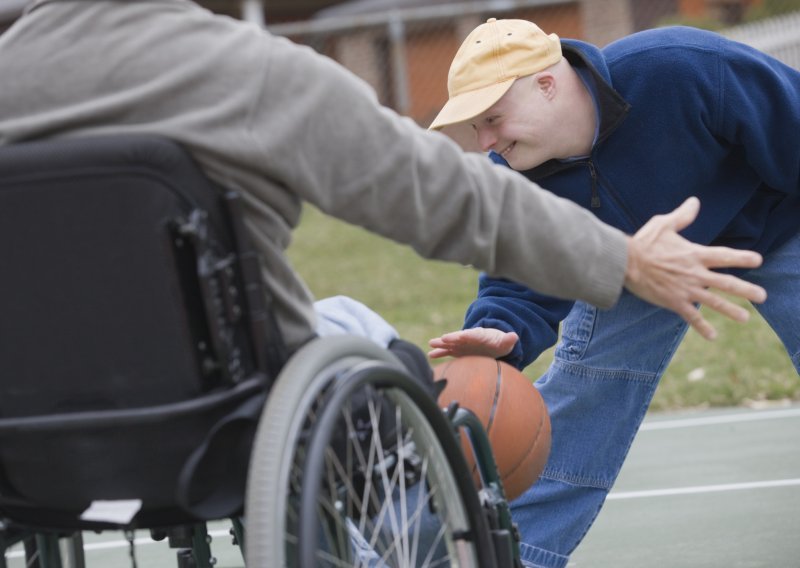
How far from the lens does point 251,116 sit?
2.26 metres

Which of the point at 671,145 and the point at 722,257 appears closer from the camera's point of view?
the point at 722,257

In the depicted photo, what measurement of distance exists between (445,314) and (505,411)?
6159 mm

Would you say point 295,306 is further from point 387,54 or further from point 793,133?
point 387,54

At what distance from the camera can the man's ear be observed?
3.61 meters

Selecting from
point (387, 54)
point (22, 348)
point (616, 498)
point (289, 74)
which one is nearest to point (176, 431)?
point (22, 348)

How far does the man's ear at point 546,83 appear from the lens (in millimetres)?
3609

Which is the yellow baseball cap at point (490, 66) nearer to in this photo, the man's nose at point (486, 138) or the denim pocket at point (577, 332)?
the man's nose at point (486, 138)

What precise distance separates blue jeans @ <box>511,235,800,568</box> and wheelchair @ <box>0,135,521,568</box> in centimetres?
143

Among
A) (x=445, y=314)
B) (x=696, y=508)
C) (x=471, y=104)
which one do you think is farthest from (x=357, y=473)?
(x=445, y=314)

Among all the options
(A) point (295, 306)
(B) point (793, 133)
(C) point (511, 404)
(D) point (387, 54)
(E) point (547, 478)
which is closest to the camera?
(A) point (295, 306)

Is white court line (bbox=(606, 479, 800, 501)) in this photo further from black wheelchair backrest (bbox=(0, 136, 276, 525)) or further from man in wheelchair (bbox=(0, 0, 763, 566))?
black wheelchair backrest (bbox=(0, 136, 276, 525))

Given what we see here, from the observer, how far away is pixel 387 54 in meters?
15.7

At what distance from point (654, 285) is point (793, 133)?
48.4 inches

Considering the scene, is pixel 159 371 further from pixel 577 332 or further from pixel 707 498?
pixel 707 498
